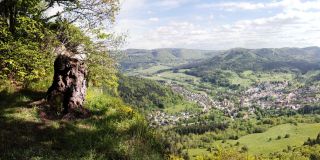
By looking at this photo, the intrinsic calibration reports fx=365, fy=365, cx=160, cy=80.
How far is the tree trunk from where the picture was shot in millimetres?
24812

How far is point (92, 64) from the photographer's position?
33.0m

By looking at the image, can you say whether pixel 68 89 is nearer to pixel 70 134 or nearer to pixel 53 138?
pixel 70 134

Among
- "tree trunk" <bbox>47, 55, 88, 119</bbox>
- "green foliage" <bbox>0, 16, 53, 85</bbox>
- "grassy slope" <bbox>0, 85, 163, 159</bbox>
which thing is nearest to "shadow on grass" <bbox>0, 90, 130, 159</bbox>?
"grassy slope" <bbox>0, 85, 163, 159</bbox>

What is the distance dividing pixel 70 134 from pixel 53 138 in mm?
1194

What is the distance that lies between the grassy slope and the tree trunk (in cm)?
114

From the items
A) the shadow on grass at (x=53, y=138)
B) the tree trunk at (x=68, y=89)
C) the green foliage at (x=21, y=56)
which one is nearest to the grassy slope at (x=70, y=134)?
the shadow on grass at (x=53, y=138)

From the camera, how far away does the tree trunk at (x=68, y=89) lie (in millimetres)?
24812

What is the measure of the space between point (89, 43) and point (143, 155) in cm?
1497

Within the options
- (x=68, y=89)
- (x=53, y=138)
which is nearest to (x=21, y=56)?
(x=68, y=89)

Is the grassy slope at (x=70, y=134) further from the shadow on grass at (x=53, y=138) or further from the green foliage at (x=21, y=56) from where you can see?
the green foliage at (x=21, y=56)

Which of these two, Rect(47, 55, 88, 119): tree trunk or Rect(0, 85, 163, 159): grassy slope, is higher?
Rect(47, 55, 88, 119): tree trunk

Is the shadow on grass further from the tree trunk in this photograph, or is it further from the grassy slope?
the tree trunk

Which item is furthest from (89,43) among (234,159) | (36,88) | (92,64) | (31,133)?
(234,159)

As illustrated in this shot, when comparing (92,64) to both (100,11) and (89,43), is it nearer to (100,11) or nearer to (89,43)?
(89,43)
